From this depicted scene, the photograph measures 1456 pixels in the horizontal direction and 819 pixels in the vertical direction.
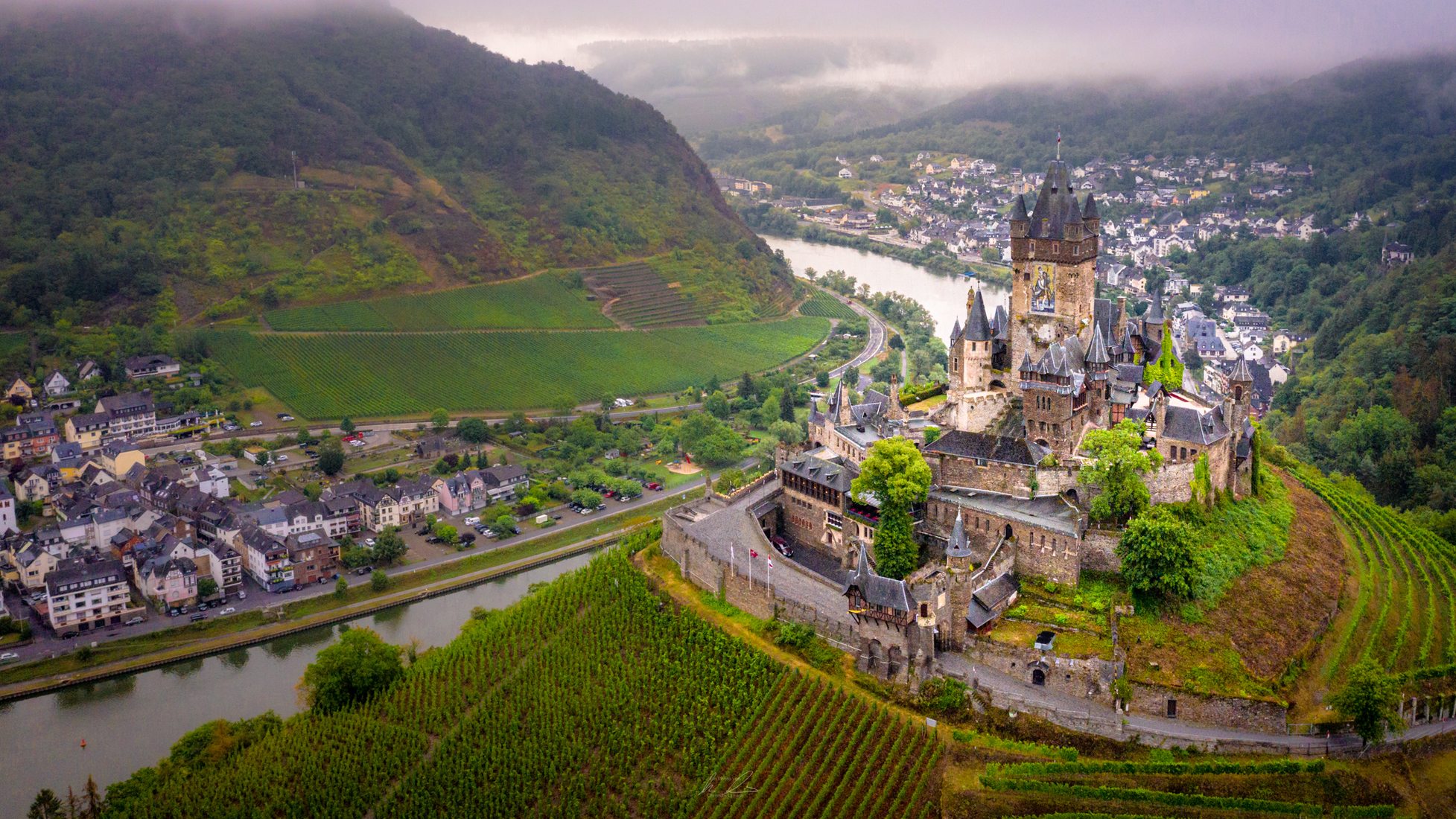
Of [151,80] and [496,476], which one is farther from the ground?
[151,80]

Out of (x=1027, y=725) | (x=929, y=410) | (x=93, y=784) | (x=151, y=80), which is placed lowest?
(x=93, y=784)

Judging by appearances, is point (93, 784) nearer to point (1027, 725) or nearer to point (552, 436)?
point (1027, 725)

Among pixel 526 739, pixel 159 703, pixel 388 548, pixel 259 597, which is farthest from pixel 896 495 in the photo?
pixel 259 597

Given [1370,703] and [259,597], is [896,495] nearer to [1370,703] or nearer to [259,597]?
[1370,703]

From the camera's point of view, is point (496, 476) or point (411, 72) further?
point (411, 72)

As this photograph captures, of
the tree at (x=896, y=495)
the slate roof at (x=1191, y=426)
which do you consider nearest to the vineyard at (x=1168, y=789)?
the tree at (x=896, y=495)

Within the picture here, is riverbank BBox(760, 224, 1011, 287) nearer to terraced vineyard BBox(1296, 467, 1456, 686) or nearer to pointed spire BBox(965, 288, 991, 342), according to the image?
terraced vineyard BBox(1296, 467, 1456, 686)

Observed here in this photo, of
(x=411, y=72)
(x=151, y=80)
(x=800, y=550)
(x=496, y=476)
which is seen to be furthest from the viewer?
(x=411, y=72)

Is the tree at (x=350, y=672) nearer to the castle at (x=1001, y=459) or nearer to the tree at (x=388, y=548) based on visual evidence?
the castle at (x=1001, y=459)

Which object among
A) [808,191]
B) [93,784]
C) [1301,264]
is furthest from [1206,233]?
[93,784]
